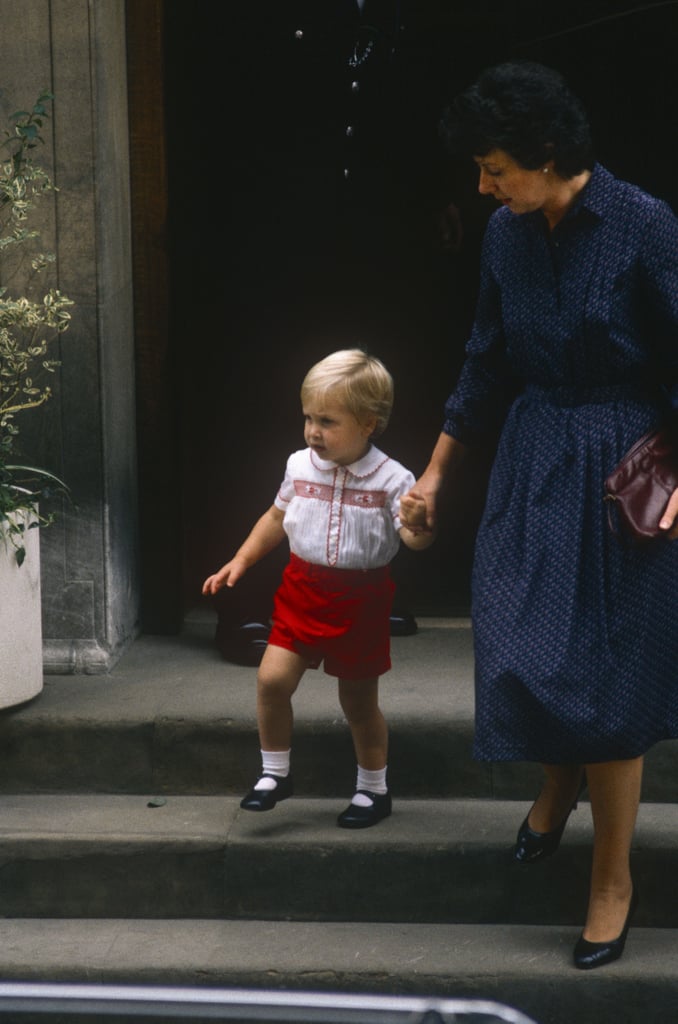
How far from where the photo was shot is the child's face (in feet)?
11.7

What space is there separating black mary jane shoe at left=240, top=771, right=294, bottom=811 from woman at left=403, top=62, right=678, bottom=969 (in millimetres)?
742

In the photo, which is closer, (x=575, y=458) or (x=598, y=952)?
(x=575, y=458)

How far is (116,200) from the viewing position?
4.68 meters

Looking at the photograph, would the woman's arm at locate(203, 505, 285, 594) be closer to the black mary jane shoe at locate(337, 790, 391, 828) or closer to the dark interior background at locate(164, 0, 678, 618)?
the black mary jane shoe at locate(337, 790, 391, 828)

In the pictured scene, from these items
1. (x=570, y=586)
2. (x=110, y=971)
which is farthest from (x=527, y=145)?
(x=110, y=971)

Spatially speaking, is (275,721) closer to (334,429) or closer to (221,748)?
(221,748)

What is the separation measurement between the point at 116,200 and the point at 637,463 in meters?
2.33

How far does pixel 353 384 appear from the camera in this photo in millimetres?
3541

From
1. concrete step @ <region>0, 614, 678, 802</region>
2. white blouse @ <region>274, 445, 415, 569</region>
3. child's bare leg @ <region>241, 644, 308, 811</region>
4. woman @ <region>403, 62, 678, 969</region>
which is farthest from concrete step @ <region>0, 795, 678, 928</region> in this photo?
white blouse @ <region>274, 445, 415, 569</region>

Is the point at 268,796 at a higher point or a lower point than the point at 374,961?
higher

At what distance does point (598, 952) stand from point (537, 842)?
0.35 meters

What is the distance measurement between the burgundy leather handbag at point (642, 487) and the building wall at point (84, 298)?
2071mm

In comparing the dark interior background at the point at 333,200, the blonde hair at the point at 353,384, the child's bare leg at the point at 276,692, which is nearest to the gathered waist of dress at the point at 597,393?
the blonde hair at the point at 353,384

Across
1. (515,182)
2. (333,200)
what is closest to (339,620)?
(515,182)
